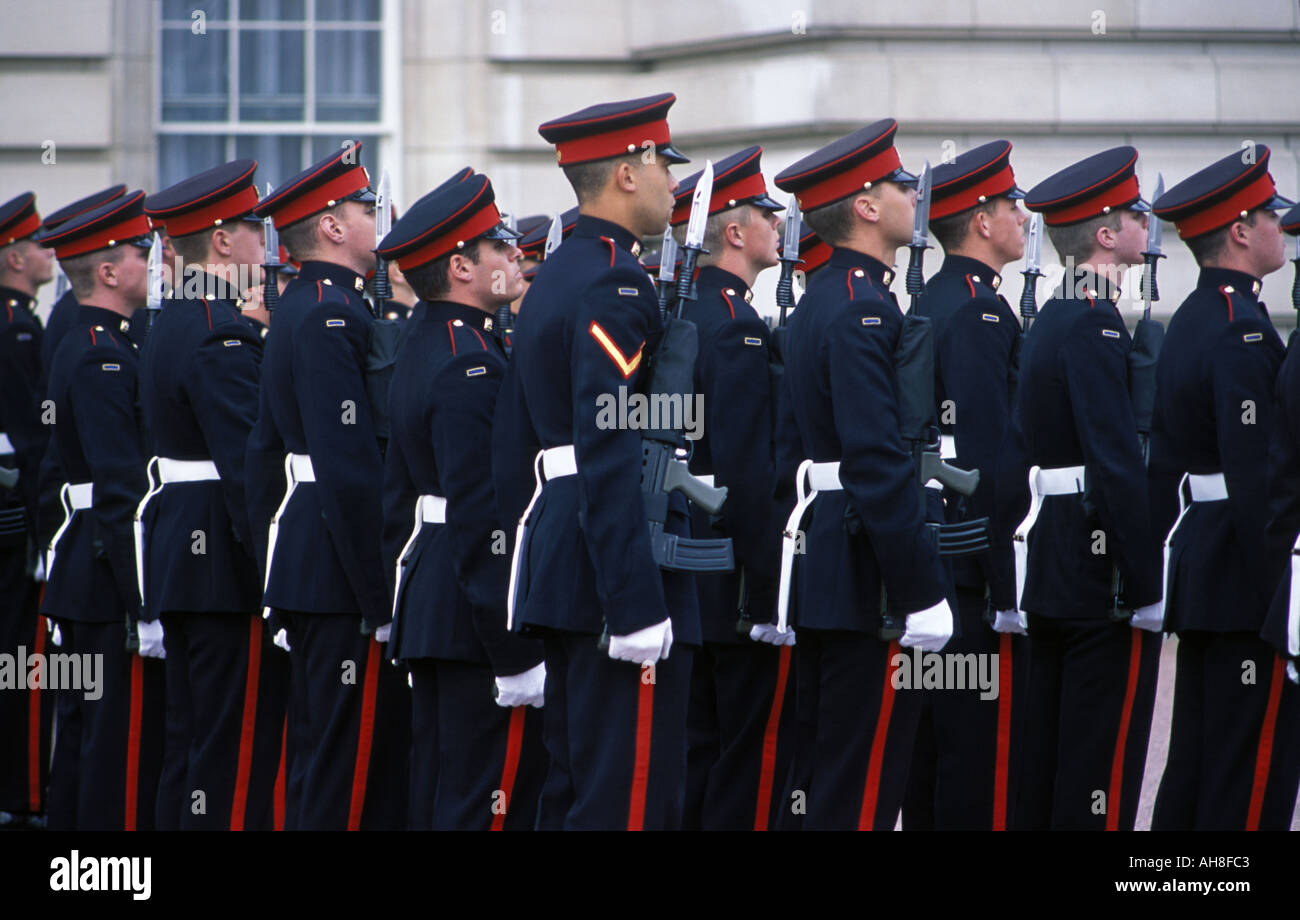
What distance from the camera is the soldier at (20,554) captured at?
7.46 m

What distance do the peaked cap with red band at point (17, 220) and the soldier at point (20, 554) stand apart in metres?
0.51

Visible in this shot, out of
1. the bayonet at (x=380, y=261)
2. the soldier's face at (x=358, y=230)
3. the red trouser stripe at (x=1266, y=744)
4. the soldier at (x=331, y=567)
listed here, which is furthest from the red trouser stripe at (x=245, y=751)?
the red trouser stripe at (x=1266, y=744)

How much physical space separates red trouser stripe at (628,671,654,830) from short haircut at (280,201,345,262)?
2.18 m

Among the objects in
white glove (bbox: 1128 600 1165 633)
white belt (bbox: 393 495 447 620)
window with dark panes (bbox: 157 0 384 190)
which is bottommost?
white glove (bbox: 1128 600 1165 633)

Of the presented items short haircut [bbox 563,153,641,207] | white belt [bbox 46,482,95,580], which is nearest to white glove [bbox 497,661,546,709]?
short haircut [bbox 563,153,641,207]

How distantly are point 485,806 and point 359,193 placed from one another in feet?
6.65

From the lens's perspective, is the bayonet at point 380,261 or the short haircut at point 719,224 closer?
the bayonet at point 380,261

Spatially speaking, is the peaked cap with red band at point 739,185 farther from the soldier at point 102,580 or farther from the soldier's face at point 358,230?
the soldier at point 102,580

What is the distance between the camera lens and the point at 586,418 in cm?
417

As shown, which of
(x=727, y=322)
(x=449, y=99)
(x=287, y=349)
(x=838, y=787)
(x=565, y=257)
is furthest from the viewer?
(x=449, y=99)

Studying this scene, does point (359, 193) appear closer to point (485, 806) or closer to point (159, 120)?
point (485, 806)

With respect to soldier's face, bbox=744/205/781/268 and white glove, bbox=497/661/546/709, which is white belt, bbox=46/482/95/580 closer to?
white glove, bbox=497/661/546/709

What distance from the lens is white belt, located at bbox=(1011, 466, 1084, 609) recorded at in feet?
18.4
